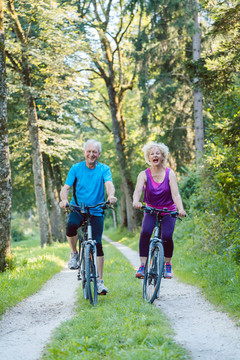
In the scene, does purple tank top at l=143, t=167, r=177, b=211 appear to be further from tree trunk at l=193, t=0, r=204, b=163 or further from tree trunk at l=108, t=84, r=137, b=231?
tree trunk at l=108, t=84, r=137, b=231

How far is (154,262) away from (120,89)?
18772 mm

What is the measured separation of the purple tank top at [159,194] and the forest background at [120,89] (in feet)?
7.35

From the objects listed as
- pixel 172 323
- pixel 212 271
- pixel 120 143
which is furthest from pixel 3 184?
pixel 120 143

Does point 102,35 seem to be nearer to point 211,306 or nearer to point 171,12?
point 171,12

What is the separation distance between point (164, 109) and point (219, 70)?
11865 mm

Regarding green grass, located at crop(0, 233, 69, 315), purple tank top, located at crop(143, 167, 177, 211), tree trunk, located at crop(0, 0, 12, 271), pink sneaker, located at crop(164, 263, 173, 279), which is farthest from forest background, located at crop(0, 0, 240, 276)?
pink sneaker, located at crop(164, 263, 173, 279)

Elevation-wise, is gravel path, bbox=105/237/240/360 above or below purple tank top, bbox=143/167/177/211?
below

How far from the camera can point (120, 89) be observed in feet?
77.8

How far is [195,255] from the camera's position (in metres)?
10.0

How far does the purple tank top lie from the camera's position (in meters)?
6.18

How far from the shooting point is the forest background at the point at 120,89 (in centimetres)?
907

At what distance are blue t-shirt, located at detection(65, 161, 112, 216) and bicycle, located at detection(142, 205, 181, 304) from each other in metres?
0.73

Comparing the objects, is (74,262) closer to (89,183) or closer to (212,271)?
(89,183)

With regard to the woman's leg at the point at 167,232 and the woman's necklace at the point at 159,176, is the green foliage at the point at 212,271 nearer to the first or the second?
the woman's leg at the point at 167,232
